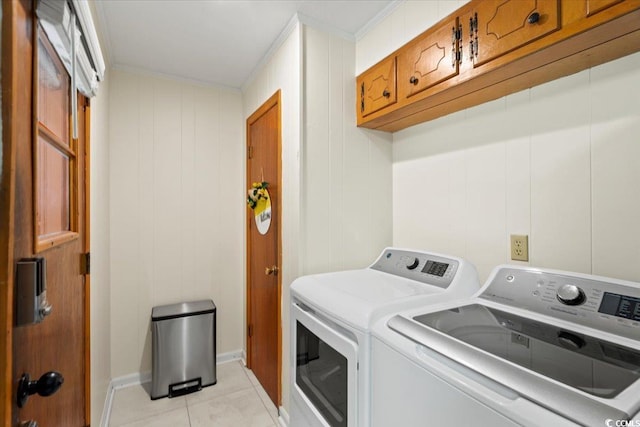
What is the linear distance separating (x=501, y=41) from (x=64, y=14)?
1.42m

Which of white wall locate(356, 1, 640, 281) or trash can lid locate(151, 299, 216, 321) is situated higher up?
white wall locate(356, 1, 640, 281)

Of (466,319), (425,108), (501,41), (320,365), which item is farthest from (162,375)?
(501,41)

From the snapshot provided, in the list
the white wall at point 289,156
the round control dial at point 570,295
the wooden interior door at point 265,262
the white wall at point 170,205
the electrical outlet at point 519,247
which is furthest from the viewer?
the white wall at point 170,205

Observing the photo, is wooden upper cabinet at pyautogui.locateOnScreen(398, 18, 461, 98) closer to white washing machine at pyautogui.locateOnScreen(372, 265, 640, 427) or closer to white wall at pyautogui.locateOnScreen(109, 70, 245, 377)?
white washing machine at pyautogui.locateOnScreen(372, 265, 640, 427)

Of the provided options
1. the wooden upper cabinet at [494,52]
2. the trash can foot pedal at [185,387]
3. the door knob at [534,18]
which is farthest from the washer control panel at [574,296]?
the trash can foot pedal at [185,387]

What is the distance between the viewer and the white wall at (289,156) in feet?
5.89

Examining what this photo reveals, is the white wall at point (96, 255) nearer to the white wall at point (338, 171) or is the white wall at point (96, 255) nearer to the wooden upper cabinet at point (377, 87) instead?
the white wall at point (338, 171)

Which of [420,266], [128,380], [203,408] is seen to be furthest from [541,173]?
[128,380]

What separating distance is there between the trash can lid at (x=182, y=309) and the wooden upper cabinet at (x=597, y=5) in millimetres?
2640

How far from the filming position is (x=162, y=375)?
2250 millimetres

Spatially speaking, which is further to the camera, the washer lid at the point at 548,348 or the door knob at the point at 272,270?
the door knob at the point at 272,270

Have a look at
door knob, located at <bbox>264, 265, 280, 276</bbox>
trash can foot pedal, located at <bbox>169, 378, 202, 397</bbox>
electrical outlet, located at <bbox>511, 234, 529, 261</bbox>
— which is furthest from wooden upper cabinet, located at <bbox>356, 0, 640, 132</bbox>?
trash can foot pedal, located at <bbox>169, 378, 202, 397</bbox>

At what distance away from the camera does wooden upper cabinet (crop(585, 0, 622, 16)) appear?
2.84 ft

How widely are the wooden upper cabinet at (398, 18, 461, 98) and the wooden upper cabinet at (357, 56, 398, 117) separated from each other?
0.05 meters
